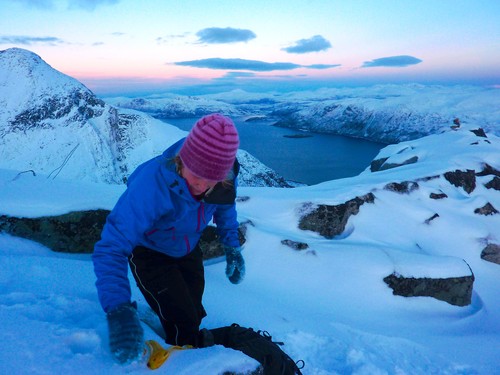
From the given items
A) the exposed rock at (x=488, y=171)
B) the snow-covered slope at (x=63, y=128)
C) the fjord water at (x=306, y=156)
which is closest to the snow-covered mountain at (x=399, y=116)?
the fjord water at (x=306, y=156)

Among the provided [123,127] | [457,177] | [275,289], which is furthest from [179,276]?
[123,127]

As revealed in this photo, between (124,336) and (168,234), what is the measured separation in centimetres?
95

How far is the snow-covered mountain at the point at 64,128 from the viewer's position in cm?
9212

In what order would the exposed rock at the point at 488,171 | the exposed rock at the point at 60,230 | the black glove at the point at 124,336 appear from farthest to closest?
the exposed rock at the point at 488,171 → the exposed rock at the point at 60,230 → the black glove at the point at 124,336

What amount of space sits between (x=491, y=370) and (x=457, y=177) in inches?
520

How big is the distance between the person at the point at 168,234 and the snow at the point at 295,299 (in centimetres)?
33

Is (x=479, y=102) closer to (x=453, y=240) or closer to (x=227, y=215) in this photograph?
(x=453, y=240)

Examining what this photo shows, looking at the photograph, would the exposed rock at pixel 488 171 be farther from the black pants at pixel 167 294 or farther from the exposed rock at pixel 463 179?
the black pants at pixel 167 294

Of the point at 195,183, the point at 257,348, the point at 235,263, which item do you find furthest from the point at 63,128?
the point at 257,348

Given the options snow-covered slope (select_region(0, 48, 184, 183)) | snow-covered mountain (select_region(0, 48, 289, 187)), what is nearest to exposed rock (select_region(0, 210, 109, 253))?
snow-covered mountain (select_region(0, 48, 289, 187))

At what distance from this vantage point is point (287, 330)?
15.4 ft

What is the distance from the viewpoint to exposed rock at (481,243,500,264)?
461 inches

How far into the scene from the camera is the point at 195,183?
2768mm

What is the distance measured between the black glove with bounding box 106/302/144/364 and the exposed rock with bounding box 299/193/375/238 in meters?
7.62
